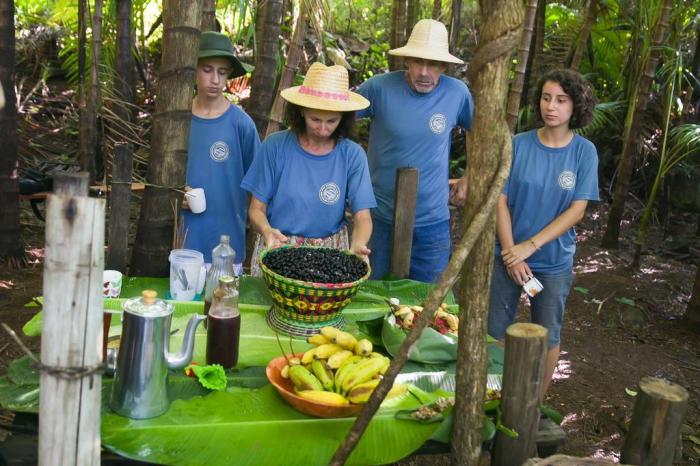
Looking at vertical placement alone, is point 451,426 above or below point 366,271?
below

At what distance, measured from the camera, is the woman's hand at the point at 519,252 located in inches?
118

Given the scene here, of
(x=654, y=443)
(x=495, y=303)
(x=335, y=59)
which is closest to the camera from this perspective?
(x=654, y=443)

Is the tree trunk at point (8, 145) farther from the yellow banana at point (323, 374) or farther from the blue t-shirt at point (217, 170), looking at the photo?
the yellow banana at point (323, 374)

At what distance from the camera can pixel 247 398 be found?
2000mm

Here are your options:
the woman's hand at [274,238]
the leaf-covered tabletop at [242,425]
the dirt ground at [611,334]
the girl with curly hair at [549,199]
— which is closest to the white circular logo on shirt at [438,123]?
the girl with curly hair at [549,199]

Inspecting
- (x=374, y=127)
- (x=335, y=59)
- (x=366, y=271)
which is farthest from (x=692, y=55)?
(x=366, y=271)

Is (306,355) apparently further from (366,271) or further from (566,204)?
(566,204)

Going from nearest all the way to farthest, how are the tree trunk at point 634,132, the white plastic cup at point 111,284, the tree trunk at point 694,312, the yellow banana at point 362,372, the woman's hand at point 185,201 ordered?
the yellow banana at point 362,372, the white plastic cup at point 111,284, the woman's hand at point 185,201, the tree trunk at point 694,312, the tree trunk at point 634,132

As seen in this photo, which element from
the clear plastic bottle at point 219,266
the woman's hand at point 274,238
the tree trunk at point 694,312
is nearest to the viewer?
the clear plastic bottle at point 219,266

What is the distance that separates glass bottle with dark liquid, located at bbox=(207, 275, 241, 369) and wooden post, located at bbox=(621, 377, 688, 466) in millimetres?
1185

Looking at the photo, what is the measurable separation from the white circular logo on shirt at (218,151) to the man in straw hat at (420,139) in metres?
0.73

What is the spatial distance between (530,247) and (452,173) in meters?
5.22

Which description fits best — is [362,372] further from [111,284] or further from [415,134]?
[415,134]

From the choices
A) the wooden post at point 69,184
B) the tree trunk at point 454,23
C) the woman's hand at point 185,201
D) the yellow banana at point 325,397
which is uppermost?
the tree trunk at point 454,23
